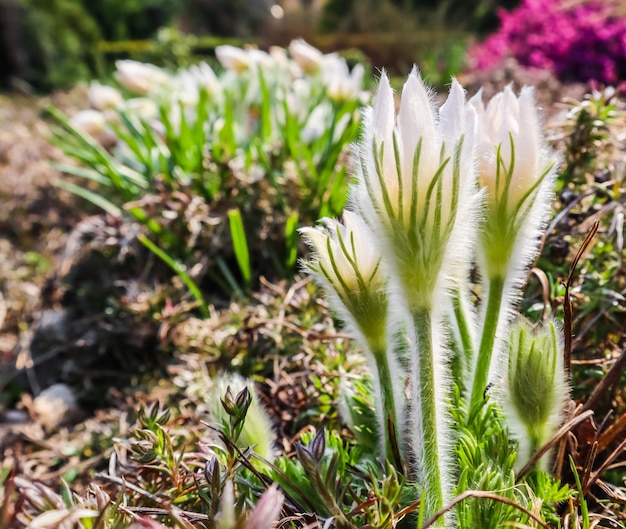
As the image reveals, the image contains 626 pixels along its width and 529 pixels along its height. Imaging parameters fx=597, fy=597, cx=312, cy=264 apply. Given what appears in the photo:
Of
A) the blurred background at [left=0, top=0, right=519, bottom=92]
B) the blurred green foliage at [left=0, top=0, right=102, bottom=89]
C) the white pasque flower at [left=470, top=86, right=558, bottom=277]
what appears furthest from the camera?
the blurred green foliage at [left=0, top=0, right=102, bottom=89]

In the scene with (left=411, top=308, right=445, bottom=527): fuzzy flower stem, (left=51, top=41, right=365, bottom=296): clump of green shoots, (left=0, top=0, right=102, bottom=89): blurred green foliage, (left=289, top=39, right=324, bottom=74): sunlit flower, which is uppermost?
(left=0, top=0, right=102, bottom=89): blurred green foliage

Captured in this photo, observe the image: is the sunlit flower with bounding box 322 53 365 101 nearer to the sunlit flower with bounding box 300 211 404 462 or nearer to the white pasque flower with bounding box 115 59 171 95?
the white pasque flower with bounding box 115 59 171 95

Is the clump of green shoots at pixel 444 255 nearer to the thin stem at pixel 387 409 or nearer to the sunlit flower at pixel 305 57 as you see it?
the thin stem at pixel 387 409

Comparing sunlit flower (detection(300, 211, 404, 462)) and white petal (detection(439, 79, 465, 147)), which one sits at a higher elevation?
white petal (detection(439, 79, 465, 147))

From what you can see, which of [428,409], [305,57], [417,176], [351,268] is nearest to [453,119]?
[417,176]

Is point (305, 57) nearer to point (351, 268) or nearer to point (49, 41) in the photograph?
point (351, 268)

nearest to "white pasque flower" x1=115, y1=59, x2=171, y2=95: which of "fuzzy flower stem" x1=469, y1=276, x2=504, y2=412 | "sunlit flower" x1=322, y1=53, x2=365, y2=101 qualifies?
"sunlit flower" x1=322, y1=53, x2=365, y2=101

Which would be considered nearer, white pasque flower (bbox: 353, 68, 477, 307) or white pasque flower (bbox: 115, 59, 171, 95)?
white pasque flower (bbox: 353, 68, 477, 307)
